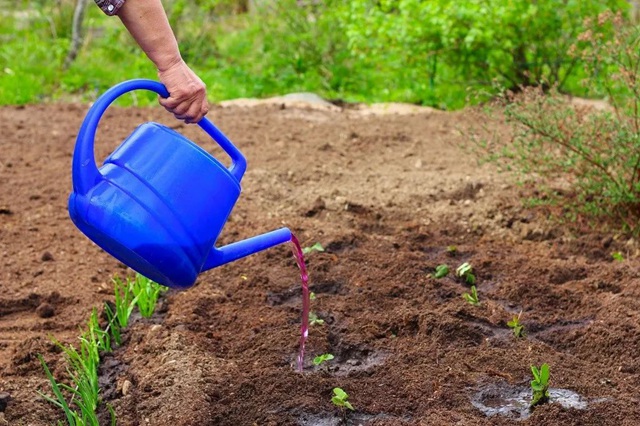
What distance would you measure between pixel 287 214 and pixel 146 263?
2107 millimetres

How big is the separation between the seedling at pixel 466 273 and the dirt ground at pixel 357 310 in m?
0.03

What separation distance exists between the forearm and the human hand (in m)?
0.02

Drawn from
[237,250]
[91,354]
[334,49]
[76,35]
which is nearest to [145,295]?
[91,354]

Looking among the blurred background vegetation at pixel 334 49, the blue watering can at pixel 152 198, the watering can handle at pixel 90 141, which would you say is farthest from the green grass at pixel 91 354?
the blurred background vegetation at pixel 334 49

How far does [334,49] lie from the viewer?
331 inches

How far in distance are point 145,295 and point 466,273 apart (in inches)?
46.1

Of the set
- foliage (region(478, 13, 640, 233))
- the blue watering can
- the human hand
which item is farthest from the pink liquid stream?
foliage (region(478, 13, 640, 233))

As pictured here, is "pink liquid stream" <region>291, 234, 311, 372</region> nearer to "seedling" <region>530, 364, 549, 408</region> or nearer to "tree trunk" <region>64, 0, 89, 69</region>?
"seedling" <region>530, 364, 549, 408</region>

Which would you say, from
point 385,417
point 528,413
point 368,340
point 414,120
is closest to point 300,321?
point 368,340

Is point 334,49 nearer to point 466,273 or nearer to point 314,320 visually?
point 466,273

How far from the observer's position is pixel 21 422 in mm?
2523

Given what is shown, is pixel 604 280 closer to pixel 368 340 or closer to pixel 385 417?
pixel 368 340

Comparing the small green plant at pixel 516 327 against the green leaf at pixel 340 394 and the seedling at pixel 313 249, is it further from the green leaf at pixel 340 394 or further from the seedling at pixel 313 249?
the seedling at pixel 313 249

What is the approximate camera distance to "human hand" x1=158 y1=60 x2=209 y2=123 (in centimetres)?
222
